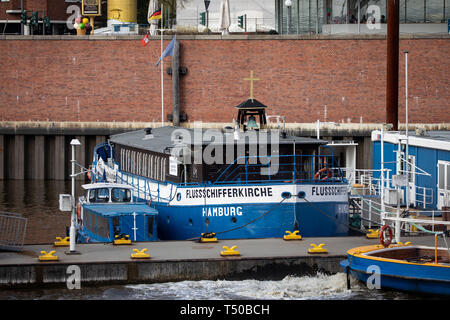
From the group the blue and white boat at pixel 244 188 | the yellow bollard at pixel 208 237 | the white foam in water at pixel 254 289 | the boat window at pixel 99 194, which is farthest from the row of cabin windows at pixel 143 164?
the white foam in water at pixel 254 289

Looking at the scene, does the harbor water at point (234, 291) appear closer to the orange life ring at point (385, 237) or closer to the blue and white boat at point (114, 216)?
the orange life ring at point (385, 237)

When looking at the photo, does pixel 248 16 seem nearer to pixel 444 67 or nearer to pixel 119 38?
pixel 119 38

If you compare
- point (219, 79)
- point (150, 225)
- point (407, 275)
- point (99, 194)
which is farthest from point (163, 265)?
point (219, 79)

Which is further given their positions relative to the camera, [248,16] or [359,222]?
[248,16]

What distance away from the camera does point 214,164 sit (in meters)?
29.1

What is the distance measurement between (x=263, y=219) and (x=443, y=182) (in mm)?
7662

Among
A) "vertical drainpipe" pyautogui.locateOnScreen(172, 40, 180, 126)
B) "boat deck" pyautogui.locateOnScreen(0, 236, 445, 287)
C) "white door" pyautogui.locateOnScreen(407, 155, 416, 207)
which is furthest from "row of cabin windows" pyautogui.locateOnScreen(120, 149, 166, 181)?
"vertical drainpipe" pyautogui.locateOnScreen(172, 40, 180, 126)

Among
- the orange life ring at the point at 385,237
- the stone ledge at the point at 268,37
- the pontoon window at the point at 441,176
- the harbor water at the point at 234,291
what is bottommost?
the harbor water at the point at 234,291

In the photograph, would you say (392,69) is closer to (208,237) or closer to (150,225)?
A: (150,225)

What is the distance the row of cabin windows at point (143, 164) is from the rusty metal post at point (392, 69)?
11.6m

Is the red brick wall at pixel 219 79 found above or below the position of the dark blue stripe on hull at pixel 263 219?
above

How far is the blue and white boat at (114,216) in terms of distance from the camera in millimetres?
27672

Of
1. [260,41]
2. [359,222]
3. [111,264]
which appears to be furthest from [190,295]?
[260,41]
